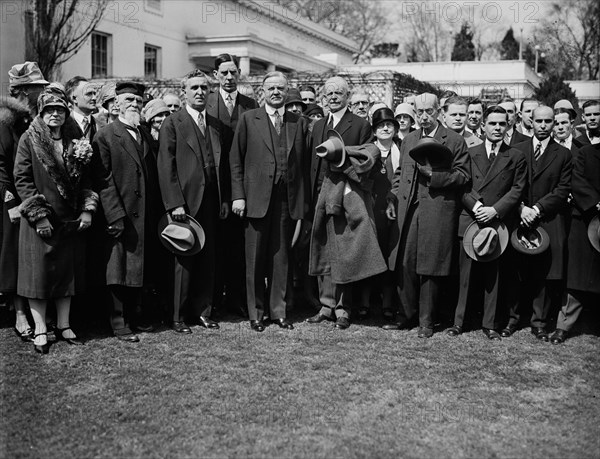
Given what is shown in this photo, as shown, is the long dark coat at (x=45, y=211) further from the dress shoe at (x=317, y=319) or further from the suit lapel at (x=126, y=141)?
the dress shoe at (x=317, y=319)

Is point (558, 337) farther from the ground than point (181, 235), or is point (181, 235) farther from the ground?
point (181, 235)

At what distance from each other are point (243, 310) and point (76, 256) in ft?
6.33

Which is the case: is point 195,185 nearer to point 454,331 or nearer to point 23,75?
point 23,75

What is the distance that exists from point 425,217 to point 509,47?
198ft

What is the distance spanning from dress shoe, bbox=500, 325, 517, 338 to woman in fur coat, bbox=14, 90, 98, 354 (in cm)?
402

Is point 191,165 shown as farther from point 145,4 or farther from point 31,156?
point 145,4

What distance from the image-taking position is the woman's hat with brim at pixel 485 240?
6473 millimetres

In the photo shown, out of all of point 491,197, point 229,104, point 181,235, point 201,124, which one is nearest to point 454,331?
point 491,197

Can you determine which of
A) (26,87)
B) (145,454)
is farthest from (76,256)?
(145,454)

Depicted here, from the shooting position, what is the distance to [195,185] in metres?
6.62

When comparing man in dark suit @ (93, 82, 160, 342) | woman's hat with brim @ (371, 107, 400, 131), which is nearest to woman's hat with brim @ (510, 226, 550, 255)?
woman's hat with brim @ (371, 107, 400, 131)

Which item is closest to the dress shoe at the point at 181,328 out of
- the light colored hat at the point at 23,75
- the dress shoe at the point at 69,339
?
the dress shoe at the point at 69,339

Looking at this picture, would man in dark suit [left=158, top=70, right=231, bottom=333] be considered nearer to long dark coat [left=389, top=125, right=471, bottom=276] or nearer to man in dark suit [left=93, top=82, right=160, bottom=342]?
man in dark suit [left=93, top=82, right=160, bottom=342]

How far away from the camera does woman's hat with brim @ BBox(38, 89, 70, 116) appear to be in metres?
5.86
